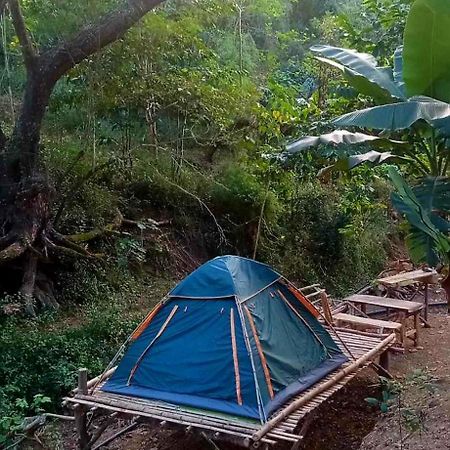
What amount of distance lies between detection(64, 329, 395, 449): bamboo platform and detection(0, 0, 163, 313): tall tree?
9.70 ft

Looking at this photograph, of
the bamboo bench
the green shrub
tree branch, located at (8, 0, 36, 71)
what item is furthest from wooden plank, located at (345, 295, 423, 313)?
tree branch, located at (8, 0, 36, 71)

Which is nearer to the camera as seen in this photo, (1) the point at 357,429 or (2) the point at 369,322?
(1) the point at 357,429

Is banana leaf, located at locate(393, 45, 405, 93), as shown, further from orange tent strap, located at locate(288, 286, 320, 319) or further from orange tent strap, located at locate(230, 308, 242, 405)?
orange tent strap, located at locate(230, 308, 242, 405)

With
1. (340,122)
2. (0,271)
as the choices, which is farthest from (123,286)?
(340,122)

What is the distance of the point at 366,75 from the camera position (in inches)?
208

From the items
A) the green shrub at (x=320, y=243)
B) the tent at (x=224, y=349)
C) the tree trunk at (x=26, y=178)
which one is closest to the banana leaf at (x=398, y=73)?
the tent at (x=224, y=349)

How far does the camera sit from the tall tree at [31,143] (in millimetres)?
7668

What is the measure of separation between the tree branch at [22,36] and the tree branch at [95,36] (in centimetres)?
18

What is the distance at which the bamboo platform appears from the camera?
4.64 meters

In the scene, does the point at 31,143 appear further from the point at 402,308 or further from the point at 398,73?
the point at 402,308

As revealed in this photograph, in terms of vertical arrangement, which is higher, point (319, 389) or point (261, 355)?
point (261, 355)

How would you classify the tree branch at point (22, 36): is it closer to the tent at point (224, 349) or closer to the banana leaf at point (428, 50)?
the tent at point (224, 349)

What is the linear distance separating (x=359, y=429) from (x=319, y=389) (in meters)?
1.05

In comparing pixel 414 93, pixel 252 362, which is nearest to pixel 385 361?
pixel 252 362
